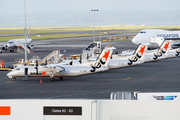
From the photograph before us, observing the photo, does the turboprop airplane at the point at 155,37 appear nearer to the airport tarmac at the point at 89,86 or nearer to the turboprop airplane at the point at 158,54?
the turboprop airplane at the point at 158,54

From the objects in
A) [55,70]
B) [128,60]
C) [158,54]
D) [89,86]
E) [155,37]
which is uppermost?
[155,37]

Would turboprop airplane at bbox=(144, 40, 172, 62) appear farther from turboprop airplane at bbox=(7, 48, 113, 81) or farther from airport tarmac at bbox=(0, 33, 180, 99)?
turboprop airplane at bbox=(7, 48, 113, 81)

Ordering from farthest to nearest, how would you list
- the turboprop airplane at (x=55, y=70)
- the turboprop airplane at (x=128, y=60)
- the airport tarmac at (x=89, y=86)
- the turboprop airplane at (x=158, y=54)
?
1. the turboprop airplane at (x=158, y=54)
2. the turboprop airplane at (x=128, y=60)
3. the turboprop airplane at (x=55, y=70)
4. the airport tarmac at (x=89, y=86)

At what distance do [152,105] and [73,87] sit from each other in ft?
105

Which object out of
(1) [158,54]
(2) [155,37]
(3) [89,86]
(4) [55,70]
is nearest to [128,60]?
(1) [158,54]

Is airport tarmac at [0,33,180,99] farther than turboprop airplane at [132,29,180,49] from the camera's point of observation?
No

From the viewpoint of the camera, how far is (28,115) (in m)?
7.12

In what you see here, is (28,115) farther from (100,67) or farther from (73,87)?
(100,67)

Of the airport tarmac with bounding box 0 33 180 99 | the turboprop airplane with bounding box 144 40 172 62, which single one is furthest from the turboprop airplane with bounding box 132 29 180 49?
the airport tarmac with bounding box 0 33 180 99

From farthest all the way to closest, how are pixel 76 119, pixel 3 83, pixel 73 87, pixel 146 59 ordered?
pixel 146 59 < pixel 3 83 < pixel 73 87 < pixel 76 119

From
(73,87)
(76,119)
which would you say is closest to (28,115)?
(76,119)

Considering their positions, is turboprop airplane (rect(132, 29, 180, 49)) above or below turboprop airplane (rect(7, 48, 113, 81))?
above

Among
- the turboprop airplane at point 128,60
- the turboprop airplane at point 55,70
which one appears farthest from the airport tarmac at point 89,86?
the turboprop airplane at point 128,60

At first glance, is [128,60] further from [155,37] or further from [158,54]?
[155,37]
